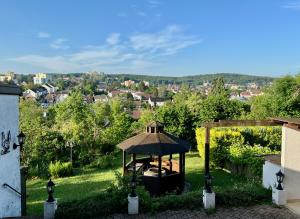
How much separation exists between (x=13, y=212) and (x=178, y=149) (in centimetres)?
681

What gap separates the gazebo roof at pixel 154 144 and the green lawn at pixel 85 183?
77.8 inches

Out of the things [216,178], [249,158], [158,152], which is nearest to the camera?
[158,152]

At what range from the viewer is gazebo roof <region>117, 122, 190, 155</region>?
14016 mm

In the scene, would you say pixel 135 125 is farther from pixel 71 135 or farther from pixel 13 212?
pixel 13 212

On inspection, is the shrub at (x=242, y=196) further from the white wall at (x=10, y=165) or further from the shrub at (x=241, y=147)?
the white wall at (x=10, y=165)

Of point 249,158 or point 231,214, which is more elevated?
point 249,158

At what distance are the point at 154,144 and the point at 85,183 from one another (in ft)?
14.1

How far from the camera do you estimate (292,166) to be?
419 inches

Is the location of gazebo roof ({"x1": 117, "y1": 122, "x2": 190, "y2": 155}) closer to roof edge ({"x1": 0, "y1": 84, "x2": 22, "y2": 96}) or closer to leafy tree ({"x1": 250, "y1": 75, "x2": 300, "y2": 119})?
roof edge ({"x1": 0, "y1": 84, "x2": 22, "y2": 96})

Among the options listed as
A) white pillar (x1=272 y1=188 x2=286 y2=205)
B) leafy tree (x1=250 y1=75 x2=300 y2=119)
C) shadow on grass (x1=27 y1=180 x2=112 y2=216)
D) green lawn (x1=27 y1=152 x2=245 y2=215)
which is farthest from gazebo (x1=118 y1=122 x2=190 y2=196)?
leafy tree (x1=250 y1=75 x2=300 y2=119)

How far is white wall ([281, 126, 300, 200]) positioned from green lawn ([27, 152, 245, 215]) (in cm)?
416

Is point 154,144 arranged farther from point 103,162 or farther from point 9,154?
point 103,162

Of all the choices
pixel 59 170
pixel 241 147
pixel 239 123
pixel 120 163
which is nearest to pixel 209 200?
pixel 239 123

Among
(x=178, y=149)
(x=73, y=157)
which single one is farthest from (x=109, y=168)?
(x=178, y=149)
